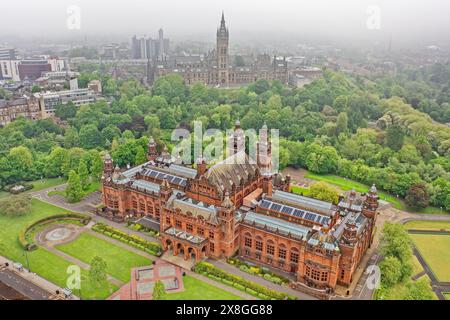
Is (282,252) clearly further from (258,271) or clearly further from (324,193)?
(324,193)

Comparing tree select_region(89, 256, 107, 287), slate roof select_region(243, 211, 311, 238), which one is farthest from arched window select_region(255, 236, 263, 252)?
tree select_region(89, 256, 107, 287)

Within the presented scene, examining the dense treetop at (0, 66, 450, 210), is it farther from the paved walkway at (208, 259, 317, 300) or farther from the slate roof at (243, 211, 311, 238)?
the paved walkway at (208, 259, 317, 300)

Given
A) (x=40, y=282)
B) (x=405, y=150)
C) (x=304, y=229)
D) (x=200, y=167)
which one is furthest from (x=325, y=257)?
(x=405, y=150)

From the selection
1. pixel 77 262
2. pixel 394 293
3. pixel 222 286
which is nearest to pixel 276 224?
pixel 222 286

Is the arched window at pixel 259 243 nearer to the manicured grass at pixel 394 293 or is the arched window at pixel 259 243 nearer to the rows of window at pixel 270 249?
the rows of window at pixel 270 249

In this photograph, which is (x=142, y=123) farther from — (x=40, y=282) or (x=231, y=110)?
(x=40, y=282)

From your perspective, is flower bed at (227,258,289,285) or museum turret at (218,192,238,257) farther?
museum turret at (218,192,238,257)
